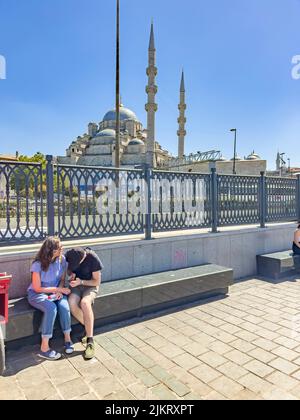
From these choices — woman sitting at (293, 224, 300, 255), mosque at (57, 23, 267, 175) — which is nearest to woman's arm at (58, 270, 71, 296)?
woman sitting at (293, 224, 300, 255)

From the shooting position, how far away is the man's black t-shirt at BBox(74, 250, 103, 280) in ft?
12.7

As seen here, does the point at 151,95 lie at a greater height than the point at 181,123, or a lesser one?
greater

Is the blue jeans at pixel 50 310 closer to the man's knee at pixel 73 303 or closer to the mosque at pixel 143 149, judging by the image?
the man's knee at pixel 73 303

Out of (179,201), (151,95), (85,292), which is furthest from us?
(151,95)

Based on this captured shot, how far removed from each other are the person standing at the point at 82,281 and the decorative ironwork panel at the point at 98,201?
69cm

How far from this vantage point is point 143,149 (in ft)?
188

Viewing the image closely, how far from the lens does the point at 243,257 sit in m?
6.71

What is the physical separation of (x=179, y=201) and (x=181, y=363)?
3110 mm

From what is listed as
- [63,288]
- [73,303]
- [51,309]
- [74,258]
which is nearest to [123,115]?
[74,258]

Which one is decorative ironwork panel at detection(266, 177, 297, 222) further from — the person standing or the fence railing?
the person standing

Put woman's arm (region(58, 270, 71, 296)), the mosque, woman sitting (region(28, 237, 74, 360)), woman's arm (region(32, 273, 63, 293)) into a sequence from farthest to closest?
the mosque
woman's arm (region(58, 270, 71, 296))
woman's arm (region(32, 273, 63, 293))
woman sitting (region(28, 237, 74, 360))

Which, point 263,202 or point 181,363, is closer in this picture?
point 181,363

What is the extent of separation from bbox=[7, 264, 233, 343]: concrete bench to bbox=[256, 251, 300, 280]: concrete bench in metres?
1.69

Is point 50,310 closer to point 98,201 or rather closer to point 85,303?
point 85,303
